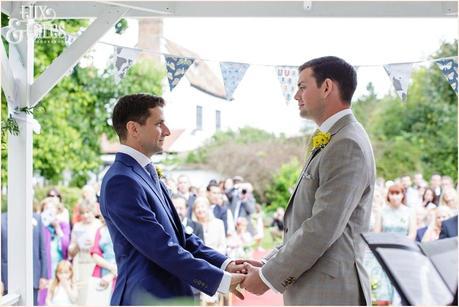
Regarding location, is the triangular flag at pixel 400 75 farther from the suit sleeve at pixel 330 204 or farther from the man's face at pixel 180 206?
the man's face at pixel 180 206

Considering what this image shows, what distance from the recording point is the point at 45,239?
7.27 meters

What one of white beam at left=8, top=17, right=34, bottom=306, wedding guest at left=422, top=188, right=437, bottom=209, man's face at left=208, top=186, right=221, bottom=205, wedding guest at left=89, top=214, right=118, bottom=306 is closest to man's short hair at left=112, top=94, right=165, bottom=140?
white beam at left=8, top=17, right=34, bottom=306

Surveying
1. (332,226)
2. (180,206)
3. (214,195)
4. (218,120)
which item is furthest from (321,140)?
(218,120)

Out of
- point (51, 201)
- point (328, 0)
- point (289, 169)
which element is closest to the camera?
point (328, 0)

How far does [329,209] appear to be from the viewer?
306 centimetres

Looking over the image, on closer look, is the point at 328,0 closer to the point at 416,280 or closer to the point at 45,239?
the point at 416,280

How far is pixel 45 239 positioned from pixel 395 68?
11.0 feet

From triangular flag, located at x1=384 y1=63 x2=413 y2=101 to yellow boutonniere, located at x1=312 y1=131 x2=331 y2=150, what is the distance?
7.90 ft

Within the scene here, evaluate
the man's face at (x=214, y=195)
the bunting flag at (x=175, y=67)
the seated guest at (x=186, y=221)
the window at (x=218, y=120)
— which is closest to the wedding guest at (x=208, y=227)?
the seated guest at (x=186, y=221)

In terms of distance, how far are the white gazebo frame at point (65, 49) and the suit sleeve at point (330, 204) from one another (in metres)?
1.89

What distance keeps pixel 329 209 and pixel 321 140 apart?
28cm

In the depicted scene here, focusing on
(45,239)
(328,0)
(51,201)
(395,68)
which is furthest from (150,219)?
(51,201)

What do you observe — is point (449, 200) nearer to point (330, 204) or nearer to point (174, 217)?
point (174, 217)

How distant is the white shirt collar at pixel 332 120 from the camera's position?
128 inches
